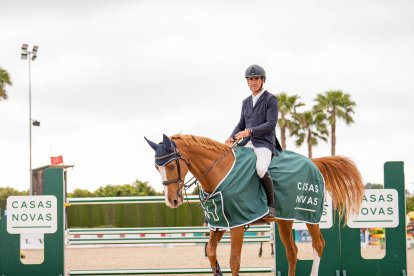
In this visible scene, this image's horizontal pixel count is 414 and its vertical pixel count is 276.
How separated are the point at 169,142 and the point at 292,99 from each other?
39398 mm

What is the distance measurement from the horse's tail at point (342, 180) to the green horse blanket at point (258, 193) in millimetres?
516

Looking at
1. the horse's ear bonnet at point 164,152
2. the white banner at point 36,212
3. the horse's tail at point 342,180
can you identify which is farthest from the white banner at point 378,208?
the white banner at point 36,212

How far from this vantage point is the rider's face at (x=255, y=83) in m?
7.33

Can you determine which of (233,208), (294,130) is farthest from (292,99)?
(233,208)

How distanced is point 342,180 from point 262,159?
182 centimetres

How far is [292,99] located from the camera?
149ft

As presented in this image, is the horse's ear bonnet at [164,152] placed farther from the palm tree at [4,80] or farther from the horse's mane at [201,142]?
the palm tree at [4,80]

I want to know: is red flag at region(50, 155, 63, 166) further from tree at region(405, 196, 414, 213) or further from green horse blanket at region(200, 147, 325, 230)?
green horse blanket at region(200, 147, 325, 230)

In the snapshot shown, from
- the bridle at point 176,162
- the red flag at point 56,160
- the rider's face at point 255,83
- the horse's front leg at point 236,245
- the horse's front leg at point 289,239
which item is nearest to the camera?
the bridle at point 176,162

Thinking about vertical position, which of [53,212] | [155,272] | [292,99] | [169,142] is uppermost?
[292,99]

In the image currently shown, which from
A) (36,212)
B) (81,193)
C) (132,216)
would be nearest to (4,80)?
(81,193)

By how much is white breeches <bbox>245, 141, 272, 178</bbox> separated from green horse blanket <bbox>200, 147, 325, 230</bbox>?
1.7 inches

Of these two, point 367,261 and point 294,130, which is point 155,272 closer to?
point 367,261

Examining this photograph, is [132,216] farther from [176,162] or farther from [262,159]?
[176,162]
